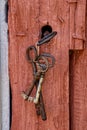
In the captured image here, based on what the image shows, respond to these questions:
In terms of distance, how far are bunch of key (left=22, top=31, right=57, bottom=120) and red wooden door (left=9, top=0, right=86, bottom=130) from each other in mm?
26

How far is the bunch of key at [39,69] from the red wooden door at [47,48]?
1.0 inches

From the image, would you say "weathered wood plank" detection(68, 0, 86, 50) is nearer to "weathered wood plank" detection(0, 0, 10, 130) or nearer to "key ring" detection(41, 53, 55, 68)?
"key ring" detection(41, 53, 55, 68)

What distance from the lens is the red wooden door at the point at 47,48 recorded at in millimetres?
767

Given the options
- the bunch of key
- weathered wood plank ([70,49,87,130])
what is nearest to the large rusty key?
the bunch of key

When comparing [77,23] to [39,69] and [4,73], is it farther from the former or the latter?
[4,73]

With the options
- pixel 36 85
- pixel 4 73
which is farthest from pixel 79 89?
pixel 4 73

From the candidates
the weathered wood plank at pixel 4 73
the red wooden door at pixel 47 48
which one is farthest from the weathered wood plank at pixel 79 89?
the weathered wood plank at pixel 4 73

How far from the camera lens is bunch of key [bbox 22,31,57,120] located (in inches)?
29.2

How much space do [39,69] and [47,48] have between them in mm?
77

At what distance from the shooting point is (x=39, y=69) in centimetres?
75

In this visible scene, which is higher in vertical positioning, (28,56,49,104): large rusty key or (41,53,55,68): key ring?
(41,53,55,68): key ring

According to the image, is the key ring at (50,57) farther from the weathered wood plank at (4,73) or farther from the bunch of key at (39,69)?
the weathered wood plank at (4,73)

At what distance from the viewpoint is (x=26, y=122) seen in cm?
82

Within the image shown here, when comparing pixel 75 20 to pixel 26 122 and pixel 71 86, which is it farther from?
pixel 26 122
